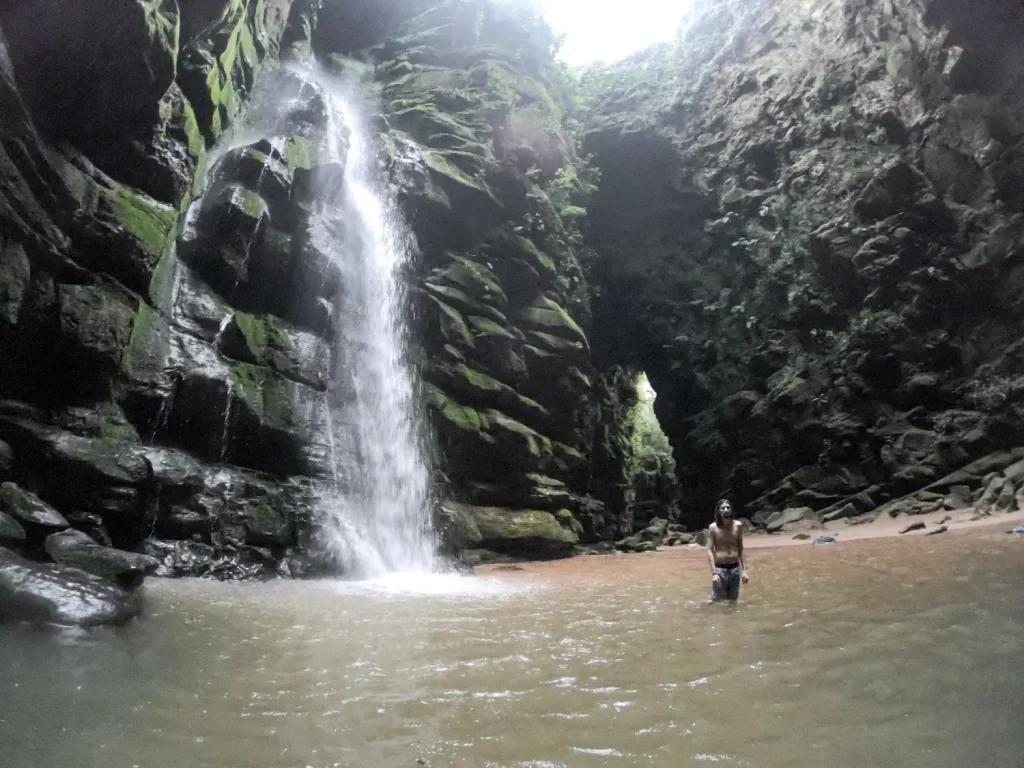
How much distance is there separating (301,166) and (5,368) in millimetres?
8257

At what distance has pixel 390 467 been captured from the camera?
14.4 m

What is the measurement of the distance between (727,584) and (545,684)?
3.54m

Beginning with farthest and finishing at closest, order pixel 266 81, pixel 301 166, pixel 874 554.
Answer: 1. pixel 266 81
2. pixel 301 166
3. pixel 874 554

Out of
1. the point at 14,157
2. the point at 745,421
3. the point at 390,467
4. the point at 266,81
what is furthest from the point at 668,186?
the point at 14,157

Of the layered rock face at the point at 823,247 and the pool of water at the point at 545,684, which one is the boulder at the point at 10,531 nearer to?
the pool of water at the point at 545,684

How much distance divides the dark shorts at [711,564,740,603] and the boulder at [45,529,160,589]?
6102 millimetres

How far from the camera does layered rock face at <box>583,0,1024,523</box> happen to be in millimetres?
15734

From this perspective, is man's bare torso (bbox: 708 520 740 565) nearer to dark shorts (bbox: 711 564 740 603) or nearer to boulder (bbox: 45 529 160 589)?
dark shorts (bbox: 711 564 740 603)

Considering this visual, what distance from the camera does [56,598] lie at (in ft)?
16.9

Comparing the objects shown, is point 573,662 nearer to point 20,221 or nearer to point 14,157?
point 20,221

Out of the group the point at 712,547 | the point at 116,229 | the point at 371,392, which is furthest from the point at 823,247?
the point at 116,229

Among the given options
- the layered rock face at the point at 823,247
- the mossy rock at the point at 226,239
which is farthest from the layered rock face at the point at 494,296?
the mossy rock at the point at 226,239

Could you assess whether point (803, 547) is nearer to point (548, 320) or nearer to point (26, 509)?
point (548, 320)

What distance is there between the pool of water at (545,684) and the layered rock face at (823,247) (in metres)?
11.2
